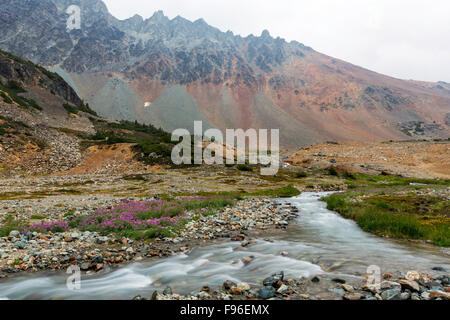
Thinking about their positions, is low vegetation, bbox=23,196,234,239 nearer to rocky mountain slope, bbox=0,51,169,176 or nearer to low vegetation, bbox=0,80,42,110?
rocky mountain slope, bbox=0,51,169,176

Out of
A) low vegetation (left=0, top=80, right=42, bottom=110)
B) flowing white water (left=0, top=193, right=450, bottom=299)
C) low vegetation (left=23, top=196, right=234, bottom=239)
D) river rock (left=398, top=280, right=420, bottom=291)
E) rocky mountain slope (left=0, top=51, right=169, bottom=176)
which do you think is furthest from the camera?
low vegetation (left=0, top=80, right=42, bottom=110)

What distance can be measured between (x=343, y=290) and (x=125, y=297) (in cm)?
611

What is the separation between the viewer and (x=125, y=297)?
732cm

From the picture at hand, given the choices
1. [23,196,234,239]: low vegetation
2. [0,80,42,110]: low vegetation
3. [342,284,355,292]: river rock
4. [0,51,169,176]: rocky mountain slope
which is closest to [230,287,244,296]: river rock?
[342,284,355,292]: river rock

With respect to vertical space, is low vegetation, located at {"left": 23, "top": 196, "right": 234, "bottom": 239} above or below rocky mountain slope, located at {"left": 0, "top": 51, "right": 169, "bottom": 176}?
below

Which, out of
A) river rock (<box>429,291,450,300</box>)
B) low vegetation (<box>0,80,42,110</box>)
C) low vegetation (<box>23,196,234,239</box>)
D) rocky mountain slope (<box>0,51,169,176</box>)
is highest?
low vegetation (<box>0,80,42,110</box>)

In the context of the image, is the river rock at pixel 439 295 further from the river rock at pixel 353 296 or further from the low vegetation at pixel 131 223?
the low vegetation at pixel 131 223

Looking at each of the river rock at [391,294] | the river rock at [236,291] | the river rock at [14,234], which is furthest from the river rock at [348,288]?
the river rock at [14,234]

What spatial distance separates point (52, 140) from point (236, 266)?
74.0 m

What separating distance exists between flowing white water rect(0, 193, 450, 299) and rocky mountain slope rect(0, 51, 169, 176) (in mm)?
50959

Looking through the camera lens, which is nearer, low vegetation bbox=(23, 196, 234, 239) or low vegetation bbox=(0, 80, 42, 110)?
low vegetation bbox=(23, 196, 234, 239)

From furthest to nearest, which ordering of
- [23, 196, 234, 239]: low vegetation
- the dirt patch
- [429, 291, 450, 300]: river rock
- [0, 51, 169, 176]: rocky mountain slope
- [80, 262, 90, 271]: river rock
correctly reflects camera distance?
the dirt patch, [0, 51, 169, 176]: rocky mountain slope, [23, 196, 234, 239]: low vegetation, [80, 262, 90, 271]: river rock, [429, 291, 450, 300]: river rock

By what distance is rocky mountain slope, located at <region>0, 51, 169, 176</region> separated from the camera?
56034mm

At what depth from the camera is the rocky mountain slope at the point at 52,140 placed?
56034 mm
